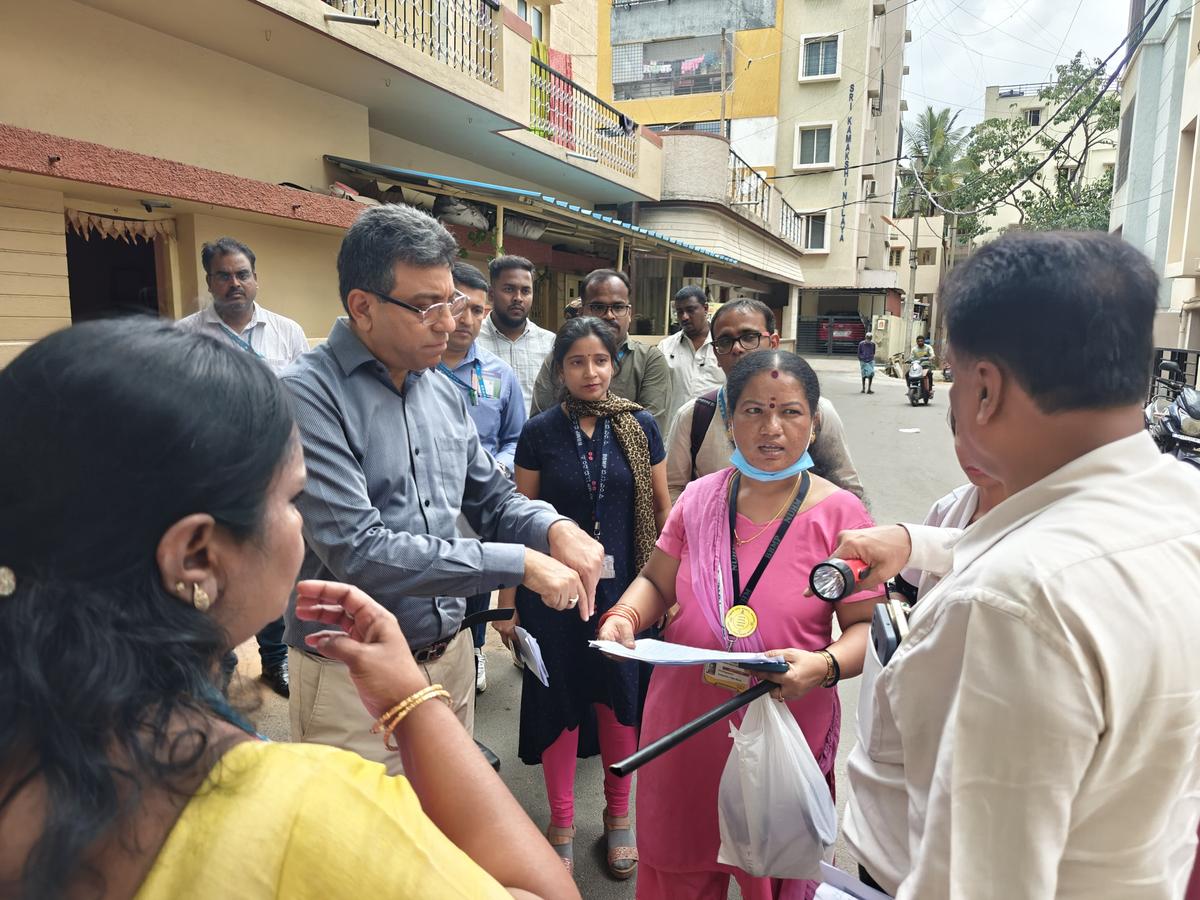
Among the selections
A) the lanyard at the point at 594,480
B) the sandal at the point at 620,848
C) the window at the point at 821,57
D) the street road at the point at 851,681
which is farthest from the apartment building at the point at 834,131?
the sandal at the point at 620,848

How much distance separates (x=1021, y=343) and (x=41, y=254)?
20.2 feet

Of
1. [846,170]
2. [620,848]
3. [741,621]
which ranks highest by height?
[846,170]

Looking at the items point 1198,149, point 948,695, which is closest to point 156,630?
point 948,695

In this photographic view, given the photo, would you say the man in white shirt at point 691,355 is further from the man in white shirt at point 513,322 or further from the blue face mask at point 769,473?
the blue face mask at point 769,473

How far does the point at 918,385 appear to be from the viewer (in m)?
17.1

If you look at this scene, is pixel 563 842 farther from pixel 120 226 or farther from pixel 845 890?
pixel 120 226

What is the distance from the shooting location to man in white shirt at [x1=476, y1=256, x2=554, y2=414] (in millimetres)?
4277

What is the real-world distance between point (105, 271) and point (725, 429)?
23.6ft

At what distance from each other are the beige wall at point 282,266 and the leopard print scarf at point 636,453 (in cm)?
437

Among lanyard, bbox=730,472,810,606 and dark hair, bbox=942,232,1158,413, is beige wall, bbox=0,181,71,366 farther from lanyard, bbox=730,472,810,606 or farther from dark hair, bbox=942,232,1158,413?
dark hair, bbox=942,232,1158,413

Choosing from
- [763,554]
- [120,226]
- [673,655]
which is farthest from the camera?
[120,226]

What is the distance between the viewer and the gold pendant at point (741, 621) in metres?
1.96

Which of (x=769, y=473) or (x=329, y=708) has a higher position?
(x=769, y=473)

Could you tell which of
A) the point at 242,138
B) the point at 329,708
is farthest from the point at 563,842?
the point at 242,138
